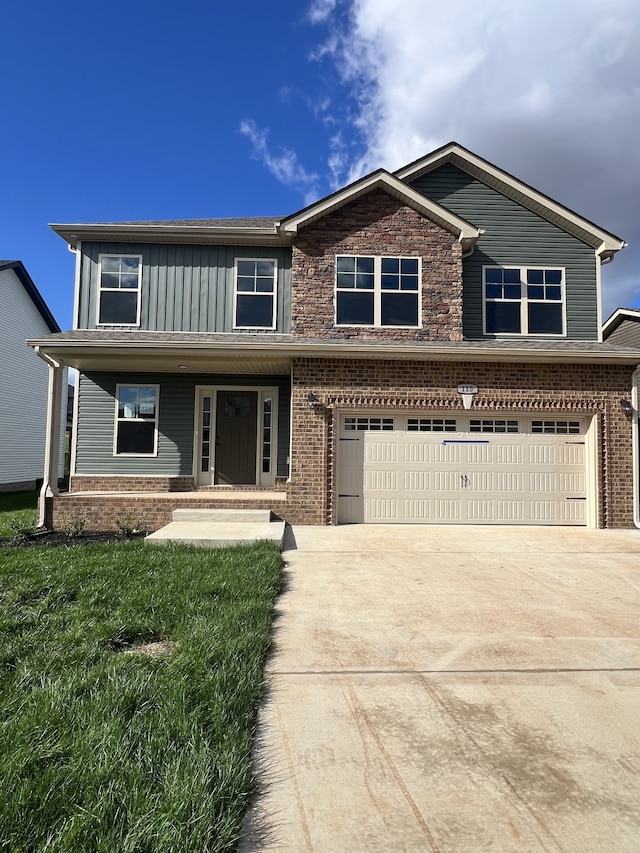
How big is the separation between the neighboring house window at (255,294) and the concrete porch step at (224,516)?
15.1 feet

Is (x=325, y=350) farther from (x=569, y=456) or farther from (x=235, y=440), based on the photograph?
(x=569, y=456)

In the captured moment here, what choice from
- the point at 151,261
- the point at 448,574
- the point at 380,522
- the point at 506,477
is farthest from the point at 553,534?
the point at 151,261

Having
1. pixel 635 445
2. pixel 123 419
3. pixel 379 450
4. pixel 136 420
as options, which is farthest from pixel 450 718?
pixel 123 419

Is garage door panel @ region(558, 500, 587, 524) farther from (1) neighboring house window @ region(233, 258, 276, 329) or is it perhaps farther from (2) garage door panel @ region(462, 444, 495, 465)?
(1) neighboring house window @ region(233, 258, 276, 329)

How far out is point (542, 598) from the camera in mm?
5387

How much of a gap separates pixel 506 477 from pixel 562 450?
4.31 ft

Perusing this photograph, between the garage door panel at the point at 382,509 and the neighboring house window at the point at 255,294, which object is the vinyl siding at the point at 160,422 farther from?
the garage door panel at the point at 382,509

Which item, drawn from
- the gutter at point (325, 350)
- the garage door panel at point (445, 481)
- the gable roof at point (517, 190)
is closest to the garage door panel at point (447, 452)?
the garage door panel at point (445, 481)

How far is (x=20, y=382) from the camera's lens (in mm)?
19328

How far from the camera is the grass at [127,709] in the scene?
6.29 ft

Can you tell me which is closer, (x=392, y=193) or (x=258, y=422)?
(x=392, y=193)

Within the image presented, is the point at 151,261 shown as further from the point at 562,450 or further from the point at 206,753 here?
the point at 206,753

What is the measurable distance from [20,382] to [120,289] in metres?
10.7

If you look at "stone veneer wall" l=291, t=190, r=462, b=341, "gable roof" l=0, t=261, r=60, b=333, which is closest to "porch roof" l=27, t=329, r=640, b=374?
"stone veneer wall" l=291, t=190, r=462, b=341
